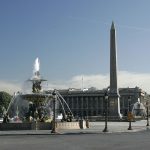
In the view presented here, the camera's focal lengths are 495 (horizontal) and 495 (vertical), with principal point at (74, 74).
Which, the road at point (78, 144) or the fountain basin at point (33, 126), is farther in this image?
the fountain basin at point (33, 126)

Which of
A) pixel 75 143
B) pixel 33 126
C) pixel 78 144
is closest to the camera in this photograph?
pixel 78 144

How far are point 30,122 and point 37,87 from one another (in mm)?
6092

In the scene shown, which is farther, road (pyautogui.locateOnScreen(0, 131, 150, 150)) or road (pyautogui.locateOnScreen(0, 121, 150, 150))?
road (pyautogui.locateOnScreen(0, 121, 150, 150))

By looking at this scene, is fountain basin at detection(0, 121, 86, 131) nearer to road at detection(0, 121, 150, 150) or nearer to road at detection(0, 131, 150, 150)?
road at detection(0, 121, 150, 150)

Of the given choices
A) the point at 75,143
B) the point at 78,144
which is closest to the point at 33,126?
the point at 75,143

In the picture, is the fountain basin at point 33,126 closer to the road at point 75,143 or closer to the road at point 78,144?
the road at point 75,143

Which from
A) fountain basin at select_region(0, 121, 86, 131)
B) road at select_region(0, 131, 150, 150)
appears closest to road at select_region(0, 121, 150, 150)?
road at select_region(0, 131, 150, 150)

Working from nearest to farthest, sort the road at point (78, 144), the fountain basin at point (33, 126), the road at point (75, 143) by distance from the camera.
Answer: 1. the road at point (78, 144)
2. the road at point (75, 143)
3. the fountain basin at point (33, 126)

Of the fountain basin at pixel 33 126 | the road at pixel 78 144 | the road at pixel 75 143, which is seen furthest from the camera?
the fountain basin at pixel 33 126

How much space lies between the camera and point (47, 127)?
50.0 metres

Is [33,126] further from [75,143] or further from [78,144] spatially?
[78,144]

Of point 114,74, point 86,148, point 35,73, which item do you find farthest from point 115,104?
point 86,148

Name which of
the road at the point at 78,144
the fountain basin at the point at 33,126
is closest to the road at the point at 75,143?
the road at the point at 78,144

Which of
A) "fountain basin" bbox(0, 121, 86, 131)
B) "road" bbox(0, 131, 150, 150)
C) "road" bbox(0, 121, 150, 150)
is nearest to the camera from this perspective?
"road" bbox(0, 131, 150, 150)
